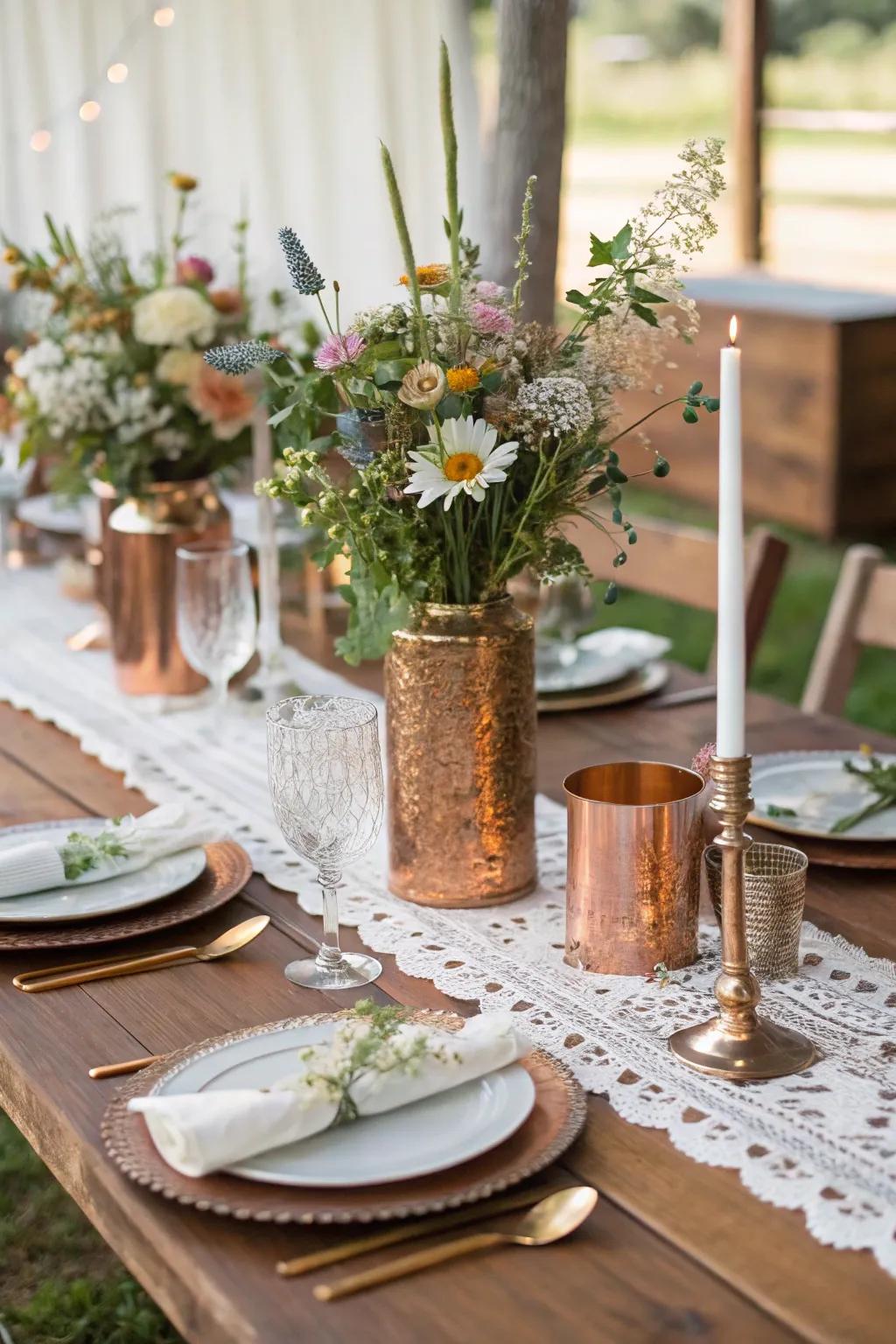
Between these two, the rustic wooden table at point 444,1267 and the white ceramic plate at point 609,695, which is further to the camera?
the white ceramic plate at point 609,695

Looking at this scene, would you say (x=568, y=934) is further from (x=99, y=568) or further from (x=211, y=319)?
(x=99, y=568)

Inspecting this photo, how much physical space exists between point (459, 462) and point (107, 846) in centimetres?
42

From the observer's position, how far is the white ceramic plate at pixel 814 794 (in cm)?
133

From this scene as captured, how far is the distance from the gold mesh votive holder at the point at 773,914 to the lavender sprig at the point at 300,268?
49 centimetres

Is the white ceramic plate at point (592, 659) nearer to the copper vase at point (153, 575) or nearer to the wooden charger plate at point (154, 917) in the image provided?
the copper vase at point (153, 575)

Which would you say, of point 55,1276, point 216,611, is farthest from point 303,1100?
point 55,1276

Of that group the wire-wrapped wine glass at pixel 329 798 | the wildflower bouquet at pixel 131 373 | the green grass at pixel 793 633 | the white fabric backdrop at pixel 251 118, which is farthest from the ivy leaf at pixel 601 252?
the white fabric backdrop at pixel 251 118

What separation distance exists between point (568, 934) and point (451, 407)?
0.39 metres

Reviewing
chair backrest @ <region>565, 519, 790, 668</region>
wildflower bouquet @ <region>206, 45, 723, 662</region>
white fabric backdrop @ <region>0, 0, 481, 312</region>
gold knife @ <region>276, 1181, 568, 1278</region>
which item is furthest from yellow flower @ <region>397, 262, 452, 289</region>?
white fabric backdrop @ <region>0, 0, 481, 312</region>

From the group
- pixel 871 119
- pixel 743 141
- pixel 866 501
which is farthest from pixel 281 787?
pixel 743 141

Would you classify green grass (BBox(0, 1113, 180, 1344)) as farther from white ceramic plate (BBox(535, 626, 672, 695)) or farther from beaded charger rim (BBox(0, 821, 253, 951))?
white ceramic plate (BBox(535, 626, 672, 695))

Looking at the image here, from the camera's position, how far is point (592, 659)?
1841 mm

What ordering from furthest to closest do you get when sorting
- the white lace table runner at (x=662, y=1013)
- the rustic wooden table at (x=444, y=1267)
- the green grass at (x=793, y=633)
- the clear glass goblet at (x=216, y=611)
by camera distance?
the green grass at (x=793, y=633) → the clear glass goblet at (x=216, y=611) → the white lace table runner at (x=662, y=1013) → the rustic wooden table at (x=444, y=1267)

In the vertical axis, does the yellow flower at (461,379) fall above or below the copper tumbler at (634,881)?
above
